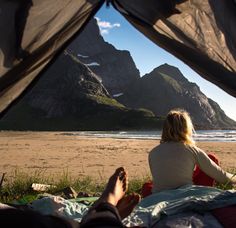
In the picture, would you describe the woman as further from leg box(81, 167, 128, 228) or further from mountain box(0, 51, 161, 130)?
mountain box(0, 51, 161, 130)

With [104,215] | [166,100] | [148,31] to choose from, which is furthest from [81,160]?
[166,100]

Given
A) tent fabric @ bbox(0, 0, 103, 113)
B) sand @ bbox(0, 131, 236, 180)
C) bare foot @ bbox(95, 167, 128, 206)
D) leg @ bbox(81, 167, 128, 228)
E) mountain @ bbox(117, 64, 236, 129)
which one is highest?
tent fabric @ bbox(0, 0, 103, 113)

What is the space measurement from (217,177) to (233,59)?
1073 millimetres

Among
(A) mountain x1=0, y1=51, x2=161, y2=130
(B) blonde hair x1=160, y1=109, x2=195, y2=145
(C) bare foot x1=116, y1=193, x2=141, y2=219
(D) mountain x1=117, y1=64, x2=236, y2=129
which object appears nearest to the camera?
(C) bare foot x1=116, y1=193, x2=141, y2=219

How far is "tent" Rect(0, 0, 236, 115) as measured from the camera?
3.79 metres

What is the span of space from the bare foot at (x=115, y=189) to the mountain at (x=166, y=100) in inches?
5842

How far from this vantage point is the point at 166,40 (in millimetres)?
3984

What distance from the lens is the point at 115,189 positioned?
2951 millimetres

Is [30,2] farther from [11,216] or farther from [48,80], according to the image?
[48,80]

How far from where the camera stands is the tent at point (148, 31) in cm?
379

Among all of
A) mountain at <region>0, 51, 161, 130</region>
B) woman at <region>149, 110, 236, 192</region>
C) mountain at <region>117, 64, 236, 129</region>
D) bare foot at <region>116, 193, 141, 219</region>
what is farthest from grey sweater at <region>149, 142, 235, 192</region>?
mountain at <region>117, 64, 236, 129</region>

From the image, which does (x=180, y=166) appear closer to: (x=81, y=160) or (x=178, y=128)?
(x=178, y=128)

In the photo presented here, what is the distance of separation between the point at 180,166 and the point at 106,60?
559 feet

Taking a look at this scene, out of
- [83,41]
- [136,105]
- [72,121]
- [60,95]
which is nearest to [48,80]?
[60,95]
